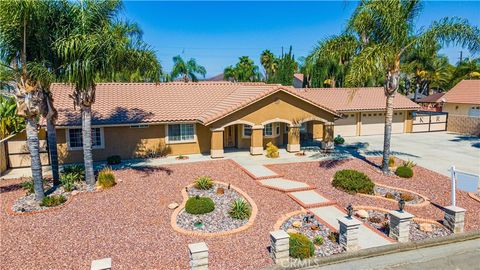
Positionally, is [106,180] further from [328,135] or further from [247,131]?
[328,135]

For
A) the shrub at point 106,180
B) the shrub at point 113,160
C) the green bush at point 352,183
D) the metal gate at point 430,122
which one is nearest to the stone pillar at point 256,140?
the green bush at point 352,183

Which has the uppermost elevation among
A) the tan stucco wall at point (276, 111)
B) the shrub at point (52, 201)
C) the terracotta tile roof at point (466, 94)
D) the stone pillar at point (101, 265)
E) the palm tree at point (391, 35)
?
the palm tree at point (391, 35)

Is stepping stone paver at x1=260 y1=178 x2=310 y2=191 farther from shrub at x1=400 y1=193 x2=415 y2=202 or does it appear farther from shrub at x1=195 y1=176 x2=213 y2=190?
shrub at x1=400 y1=193 x2=415 y2=202

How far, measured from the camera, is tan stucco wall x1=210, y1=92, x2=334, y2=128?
72.6 ft

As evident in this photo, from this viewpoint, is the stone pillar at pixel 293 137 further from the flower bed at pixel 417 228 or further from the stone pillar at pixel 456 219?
the stone pillar at pixel 456 219

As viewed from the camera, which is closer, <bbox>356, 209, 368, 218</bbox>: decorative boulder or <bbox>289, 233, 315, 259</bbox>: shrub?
<bbox>289, 233, 315, 259</bbox>: shrub

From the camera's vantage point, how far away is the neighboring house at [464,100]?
1272 inches

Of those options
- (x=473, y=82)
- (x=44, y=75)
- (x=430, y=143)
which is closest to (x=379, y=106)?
(x=430, y=143)

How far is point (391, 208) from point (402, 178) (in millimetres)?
4903

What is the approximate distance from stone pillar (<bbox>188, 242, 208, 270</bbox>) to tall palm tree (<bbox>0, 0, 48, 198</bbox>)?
9.11 meters

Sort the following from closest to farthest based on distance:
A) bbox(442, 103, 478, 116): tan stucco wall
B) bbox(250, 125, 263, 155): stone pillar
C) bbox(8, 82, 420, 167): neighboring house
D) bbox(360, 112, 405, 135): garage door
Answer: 1. bbox(8, 82, 420, 167): neighboring house
2. bbox(250, 125, 263, 155): stone pillar
3. bbox(360, 112, 405, 135): garage door
4. bbox(442, 103, 478, 116): tan stucco wall

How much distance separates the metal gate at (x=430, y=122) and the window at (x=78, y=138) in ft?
97.9

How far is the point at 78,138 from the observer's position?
68.0ft

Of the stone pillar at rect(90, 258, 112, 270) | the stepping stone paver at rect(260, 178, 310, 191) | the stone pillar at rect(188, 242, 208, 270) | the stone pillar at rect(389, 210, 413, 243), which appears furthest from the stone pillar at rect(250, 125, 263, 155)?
the stone pillar at rect(90, 258, 112, 270)
